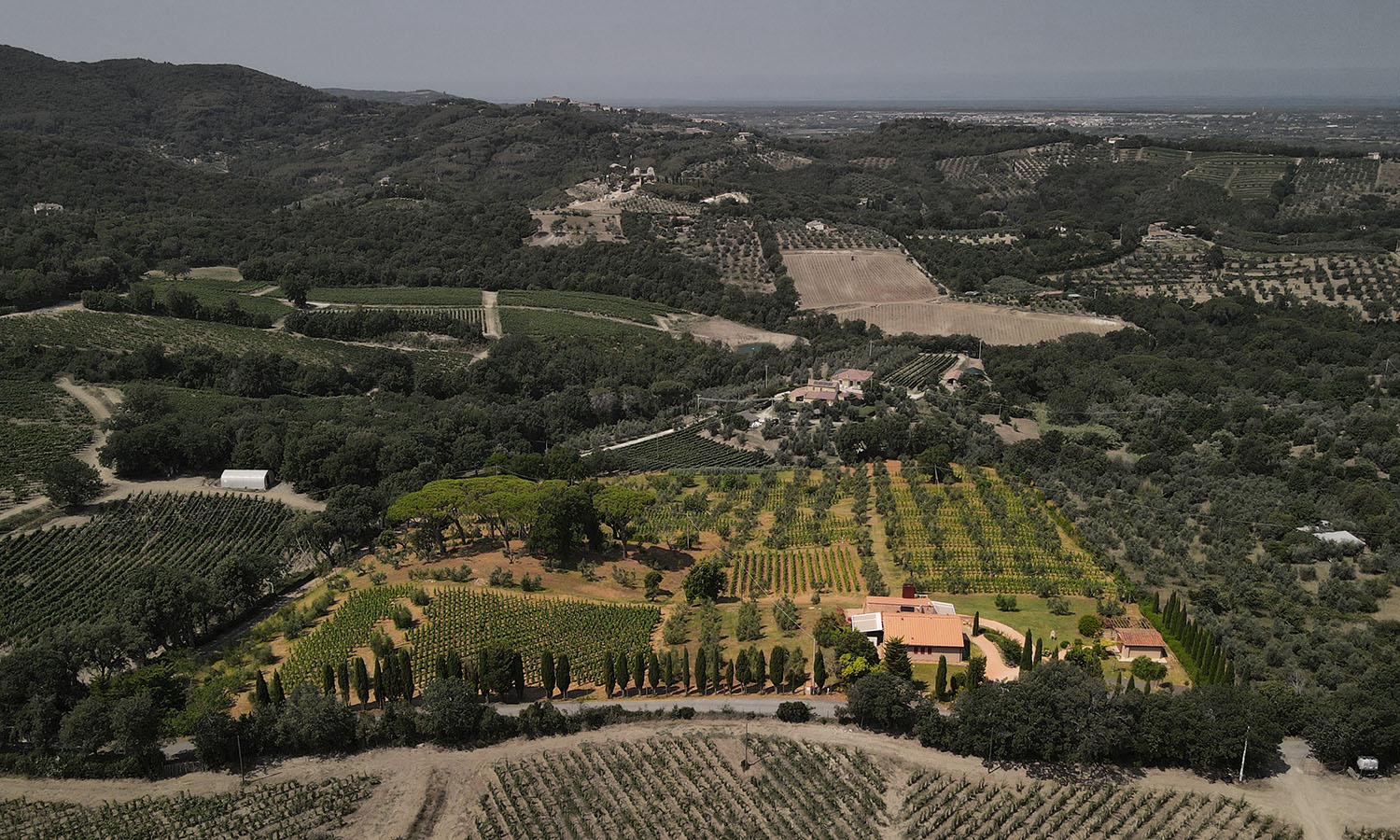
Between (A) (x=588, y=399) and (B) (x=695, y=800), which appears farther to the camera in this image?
(A) (x=588, y=399)

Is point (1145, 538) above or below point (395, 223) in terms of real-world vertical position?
below

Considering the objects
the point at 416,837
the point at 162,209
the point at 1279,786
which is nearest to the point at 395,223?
the point at 162,209

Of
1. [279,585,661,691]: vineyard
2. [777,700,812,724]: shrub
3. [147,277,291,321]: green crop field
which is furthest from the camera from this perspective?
[147,277,291,321]: green crop field

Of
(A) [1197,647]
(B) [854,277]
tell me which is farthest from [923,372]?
(A) [1197,647]

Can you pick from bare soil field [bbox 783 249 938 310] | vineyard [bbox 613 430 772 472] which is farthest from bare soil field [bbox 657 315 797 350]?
vineyard [bbox 613 430 772 472]

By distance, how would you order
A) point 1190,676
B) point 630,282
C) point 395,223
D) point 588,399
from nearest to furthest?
point 1190,676, point 588,399, point 630,282, point 395,223

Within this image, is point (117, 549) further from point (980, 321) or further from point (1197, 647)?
point (980, 321)

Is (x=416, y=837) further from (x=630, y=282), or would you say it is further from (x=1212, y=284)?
(x=1212, y=284)

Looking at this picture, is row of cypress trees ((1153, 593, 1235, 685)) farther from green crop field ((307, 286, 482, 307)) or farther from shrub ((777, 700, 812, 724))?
green crop field ((307, 286, 482, 307))
